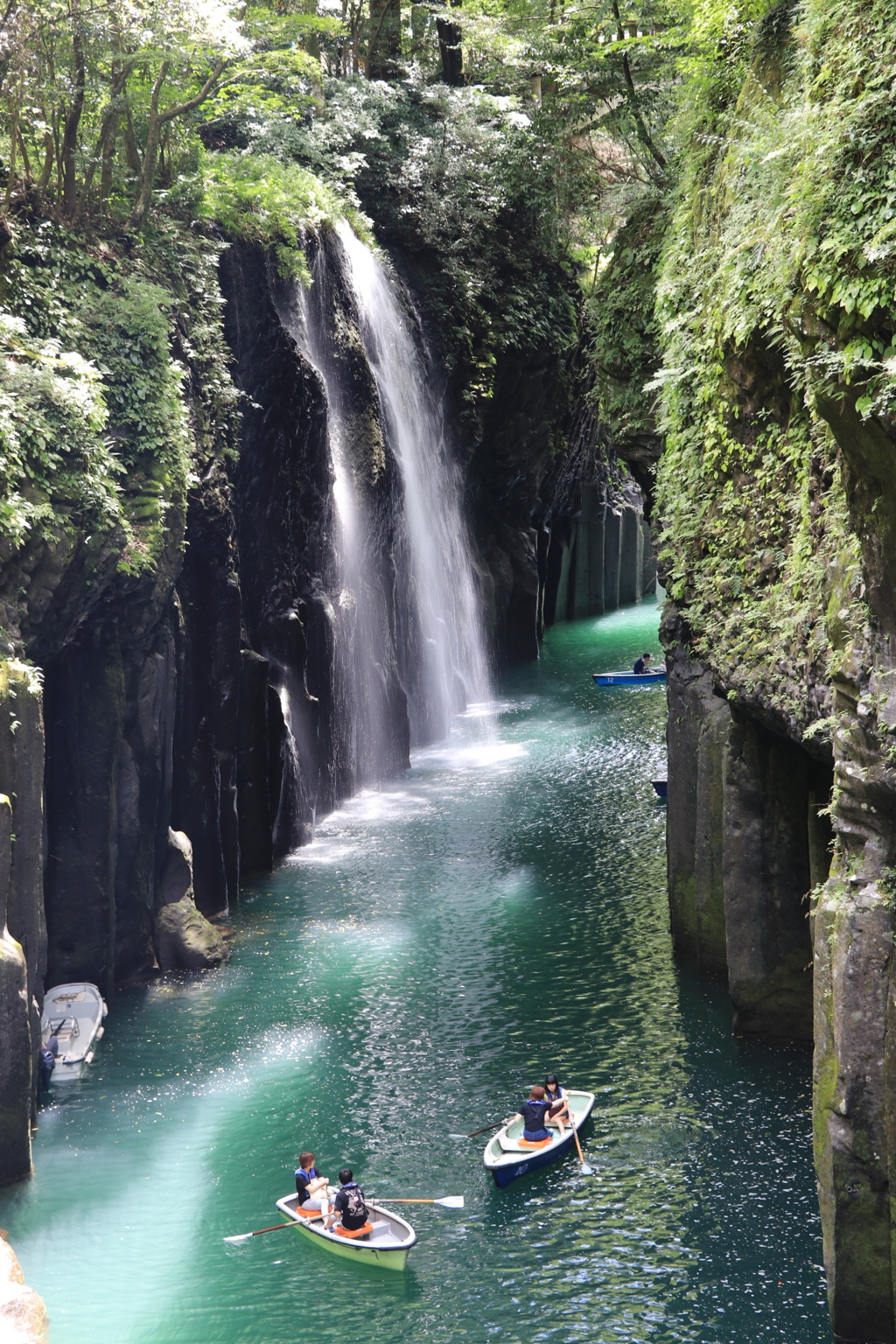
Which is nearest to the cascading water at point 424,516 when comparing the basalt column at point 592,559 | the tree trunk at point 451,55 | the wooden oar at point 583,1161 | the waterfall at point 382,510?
the waterfall at point 382,510

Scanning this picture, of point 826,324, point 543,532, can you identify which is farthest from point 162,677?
point 543,532

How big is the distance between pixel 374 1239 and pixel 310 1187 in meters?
1.06

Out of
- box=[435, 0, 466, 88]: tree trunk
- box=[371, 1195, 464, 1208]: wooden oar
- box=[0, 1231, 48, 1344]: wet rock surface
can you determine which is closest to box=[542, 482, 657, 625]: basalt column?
box=[435, 0, 466, 88]: tree trunk

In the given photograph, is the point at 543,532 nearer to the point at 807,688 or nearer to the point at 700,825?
the point at 700,825

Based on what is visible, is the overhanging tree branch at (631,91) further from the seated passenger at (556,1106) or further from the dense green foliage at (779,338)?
the seated passenger at (556,1106)

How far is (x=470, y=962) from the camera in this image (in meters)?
19.2

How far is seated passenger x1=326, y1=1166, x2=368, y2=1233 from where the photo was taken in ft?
39.8

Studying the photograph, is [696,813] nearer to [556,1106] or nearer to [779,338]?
[556,1106]

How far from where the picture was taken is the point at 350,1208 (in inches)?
478

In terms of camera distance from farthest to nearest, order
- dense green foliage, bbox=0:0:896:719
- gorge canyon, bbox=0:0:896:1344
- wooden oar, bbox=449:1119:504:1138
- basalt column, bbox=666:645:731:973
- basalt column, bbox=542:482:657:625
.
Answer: basalt column, bbox=542:482:657:625 < basalt column, bbox=666:645:731:973 < wooden oar, bbox=449:1119:504:1138 < gorge canyon, bbox=0:0:896:1344 < dense green foliage, bbox=0:0:896:719

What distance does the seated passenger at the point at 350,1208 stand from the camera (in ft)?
39.8

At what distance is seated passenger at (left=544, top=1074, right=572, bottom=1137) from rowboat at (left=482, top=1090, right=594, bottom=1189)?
9cm

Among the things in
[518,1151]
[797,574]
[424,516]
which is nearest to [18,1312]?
[518,1151]

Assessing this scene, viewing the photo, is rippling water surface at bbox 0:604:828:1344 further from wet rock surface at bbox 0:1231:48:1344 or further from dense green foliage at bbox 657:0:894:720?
dense green foliage at bbox 657:0:894:720
